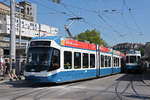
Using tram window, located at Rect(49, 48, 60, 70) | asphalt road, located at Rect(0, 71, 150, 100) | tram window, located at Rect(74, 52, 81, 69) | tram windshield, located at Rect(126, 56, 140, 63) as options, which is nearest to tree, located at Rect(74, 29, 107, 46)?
tram windshield, located at Rect(126, 56, 140, 63)

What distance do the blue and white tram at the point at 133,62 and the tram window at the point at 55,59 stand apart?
63.3 feet

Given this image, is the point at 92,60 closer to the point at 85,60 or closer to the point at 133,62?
the point at 85,60

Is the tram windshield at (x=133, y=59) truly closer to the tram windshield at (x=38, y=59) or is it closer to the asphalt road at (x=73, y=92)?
the asphalt road at (x=73, y=92)

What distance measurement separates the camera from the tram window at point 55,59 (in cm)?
1342

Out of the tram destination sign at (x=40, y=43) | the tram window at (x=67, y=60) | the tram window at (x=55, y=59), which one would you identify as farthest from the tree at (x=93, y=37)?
the tram window at (x=55, y=59)

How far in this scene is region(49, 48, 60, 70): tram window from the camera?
13.4 m

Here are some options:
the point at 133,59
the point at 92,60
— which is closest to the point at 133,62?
the point at 133,59

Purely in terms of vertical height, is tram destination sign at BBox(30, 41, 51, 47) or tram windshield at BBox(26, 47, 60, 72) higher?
tram destination sign at BBox(30, 41, 51, 47)

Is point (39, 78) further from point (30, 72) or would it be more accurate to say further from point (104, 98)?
point (104, 98)

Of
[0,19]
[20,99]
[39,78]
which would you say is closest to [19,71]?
[39,78]

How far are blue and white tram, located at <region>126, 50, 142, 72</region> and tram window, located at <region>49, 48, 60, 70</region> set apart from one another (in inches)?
760

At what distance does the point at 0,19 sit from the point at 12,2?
33447 millimetres

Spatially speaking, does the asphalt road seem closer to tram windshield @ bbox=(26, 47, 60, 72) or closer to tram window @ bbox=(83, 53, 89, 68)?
tram windshield @ bbox=(26, 47, 60, 72)

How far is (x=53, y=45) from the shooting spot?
45.0 ft
